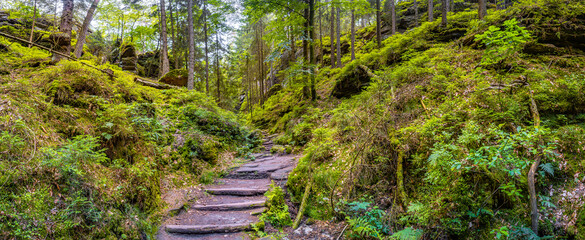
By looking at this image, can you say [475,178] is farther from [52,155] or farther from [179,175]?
[179,175]

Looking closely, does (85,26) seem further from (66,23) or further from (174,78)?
(174,78)

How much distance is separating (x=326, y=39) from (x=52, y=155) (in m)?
28.0

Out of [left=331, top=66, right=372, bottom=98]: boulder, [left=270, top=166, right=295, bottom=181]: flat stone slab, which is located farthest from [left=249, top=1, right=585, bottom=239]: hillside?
[left=331, top=66, right=372, bottom=98]: boulder

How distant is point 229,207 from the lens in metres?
5.40

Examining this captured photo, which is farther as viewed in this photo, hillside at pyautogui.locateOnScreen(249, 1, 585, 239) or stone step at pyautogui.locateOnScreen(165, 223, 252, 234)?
stone step at pyautogui.locateOnScreen(165, 223, 252, 234)

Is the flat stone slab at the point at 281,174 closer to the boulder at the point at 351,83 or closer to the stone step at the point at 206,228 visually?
the stone step at the point at 206,228

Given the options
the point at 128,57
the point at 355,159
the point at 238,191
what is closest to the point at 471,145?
the point at 355,159

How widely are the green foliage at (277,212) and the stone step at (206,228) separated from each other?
47 cm

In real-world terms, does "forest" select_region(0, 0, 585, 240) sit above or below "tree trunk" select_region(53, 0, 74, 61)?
below

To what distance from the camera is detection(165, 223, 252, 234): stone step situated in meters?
4.42

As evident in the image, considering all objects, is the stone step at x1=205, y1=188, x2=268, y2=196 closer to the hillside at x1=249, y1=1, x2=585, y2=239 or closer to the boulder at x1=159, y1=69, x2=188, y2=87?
the hillside at x1=249, y1=1, x2=585, y2=239

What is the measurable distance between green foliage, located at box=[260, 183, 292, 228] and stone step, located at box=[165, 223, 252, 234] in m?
0.47

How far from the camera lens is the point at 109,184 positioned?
3887 mm

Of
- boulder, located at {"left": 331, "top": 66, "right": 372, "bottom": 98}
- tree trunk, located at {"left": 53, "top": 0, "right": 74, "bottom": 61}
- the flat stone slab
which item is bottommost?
the flat stone slab
